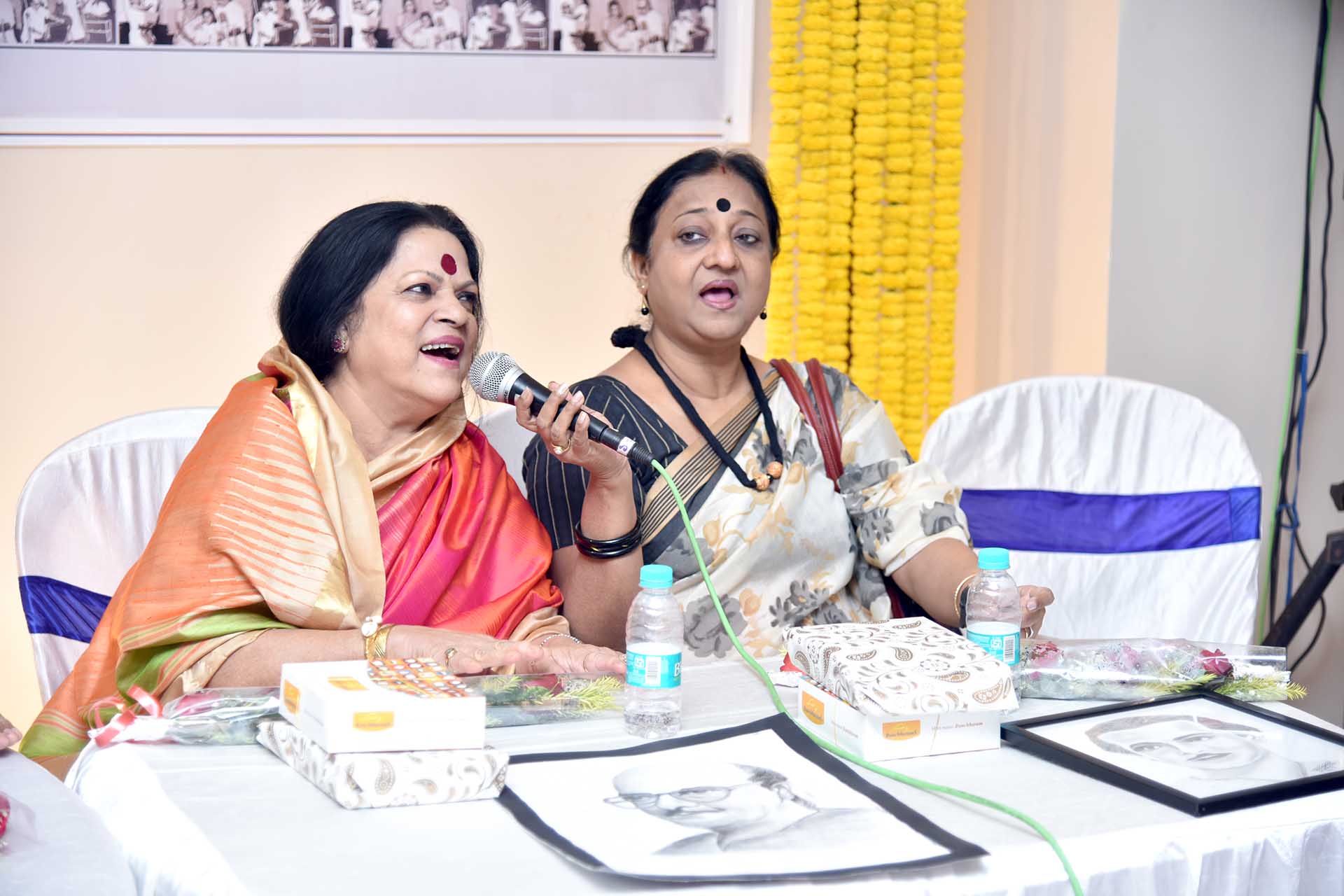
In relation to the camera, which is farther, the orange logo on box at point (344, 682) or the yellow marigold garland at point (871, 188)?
the yellow marigold garland at point (871, 188)

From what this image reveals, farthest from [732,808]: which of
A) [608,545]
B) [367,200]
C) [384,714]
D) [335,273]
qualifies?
[367,200]

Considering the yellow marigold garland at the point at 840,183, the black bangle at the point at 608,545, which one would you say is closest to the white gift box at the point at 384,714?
the black bangle at the point at 608,545

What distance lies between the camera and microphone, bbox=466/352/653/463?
1.95 meters

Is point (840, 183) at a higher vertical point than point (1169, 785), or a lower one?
higher

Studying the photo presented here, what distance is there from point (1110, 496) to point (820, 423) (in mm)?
751

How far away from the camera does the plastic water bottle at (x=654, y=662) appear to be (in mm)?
1525

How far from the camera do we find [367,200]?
11.0 feet

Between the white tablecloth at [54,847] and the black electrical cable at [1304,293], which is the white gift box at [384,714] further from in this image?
the black electrical cable at [1304,293]

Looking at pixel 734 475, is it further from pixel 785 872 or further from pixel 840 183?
pixel 785 872

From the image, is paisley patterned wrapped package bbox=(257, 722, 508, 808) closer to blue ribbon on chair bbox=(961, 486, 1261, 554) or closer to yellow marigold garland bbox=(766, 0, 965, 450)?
blue ribbon on chair bbox=(961, 486, 1261, 554)

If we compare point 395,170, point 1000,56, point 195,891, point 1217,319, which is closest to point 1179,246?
point 1217,319

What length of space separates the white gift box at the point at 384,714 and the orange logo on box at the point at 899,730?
17.3 inches

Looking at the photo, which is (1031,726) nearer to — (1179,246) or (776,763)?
(776,763)

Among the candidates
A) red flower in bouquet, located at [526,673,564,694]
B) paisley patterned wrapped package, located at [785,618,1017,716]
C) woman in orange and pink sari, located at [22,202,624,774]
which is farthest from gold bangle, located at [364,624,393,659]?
paisley patterned wrapped package, located at [785,618,1017,716]
